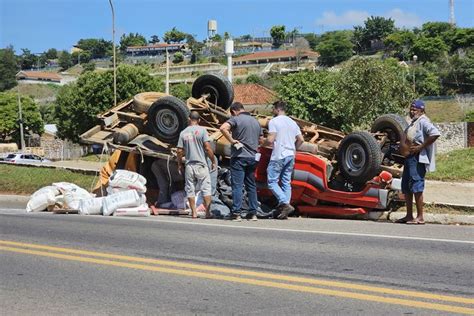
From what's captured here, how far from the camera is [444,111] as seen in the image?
67188mm

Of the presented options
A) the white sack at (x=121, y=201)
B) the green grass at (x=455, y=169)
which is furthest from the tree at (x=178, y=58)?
the white sack at (x=121, y=201)

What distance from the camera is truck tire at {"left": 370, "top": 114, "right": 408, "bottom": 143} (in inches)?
444

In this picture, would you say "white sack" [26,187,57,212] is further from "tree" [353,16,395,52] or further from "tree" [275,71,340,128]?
"tree" [353,16,395,52]

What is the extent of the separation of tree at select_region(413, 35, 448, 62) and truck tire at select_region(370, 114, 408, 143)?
10445 centimetres

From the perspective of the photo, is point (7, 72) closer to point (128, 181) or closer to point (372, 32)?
point (372, 32)

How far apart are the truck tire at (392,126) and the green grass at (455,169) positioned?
285 centimetres

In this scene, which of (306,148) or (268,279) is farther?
(306,148)

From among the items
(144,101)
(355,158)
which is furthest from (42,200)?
(355,158)

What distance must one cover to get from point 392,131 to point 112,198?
5.34 metres

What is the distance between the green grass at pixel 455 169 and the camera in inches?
535

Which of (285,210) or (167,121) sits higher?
(167,121)

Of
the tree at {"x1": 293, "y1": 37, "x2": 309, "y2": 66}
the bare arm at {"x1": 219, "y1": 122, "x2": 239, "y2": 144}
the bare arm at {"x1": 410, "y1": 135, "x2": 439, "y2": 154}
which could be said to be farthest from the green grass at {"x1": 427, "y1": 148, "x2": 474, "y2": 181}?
the tree at {"x1": 293, "y1": 37, "x2": 309, "y2": 66}

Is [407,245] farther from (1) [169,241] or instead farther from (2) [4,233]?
(2) [4,233]

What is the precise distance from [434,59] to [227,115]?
101530 millimetres
